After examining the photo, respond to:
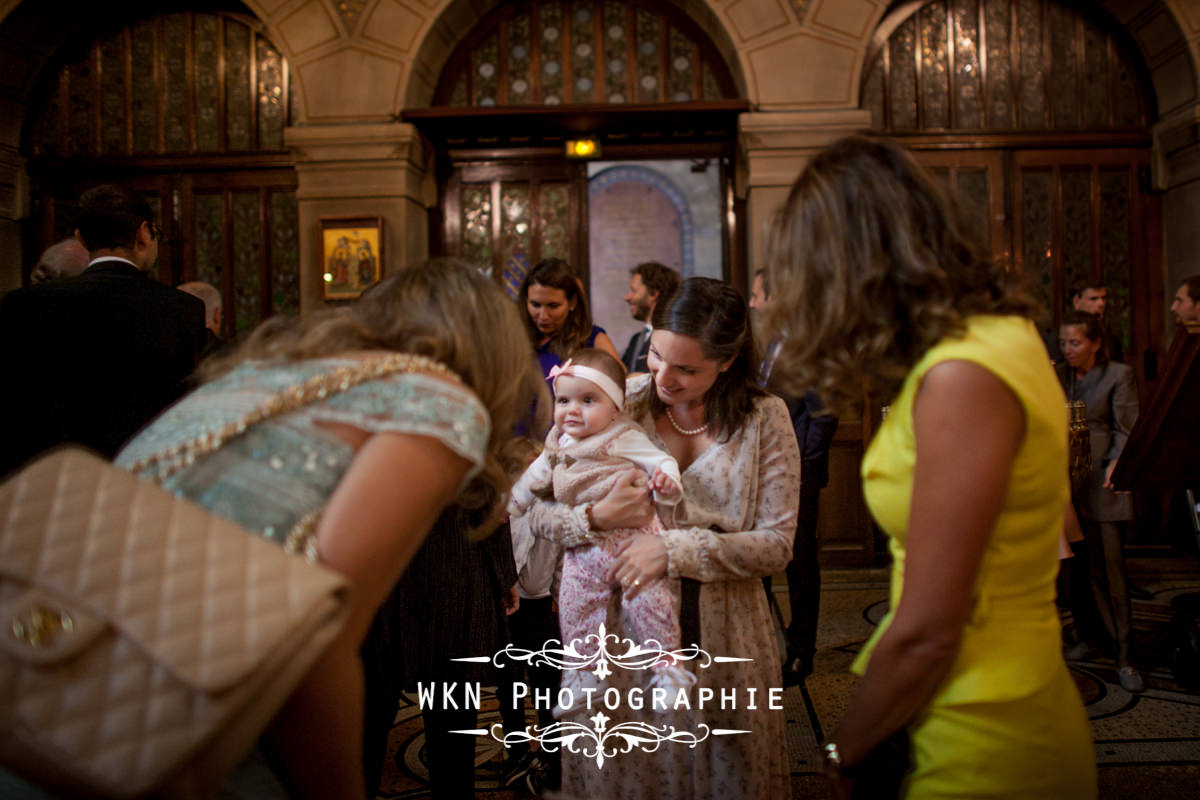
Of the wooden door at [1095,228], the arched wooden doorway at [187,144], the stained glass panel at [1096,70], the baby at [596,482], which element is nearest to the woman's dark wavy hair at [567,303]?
the baby at [596,482]

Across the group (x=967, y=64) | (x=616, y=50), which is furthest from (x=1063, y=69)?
(x=616, y=50)

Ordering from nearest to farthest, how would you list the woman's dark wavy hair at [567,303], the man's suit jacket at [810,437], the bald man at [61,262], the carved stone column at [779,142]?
the bald man at [61,262] < the woman's dark wavy hair at [567,303] < the man's suit jacket at [810,437] < the carved stone column at [779,142]

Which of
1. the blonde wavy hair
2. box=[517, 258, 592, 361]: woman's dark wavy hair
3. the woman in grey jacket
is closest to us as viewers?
the blonde wavy hair

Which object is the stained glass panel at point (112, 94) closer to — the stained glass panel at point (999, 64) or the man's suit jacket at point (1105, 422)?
→ the stained glass panel at point (999, 64)

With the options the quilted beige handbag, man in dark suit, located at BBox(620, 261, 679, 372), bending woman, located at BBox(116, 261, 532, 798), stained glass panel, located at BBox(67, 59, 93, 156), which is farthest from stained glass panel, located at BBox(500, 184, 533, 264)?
the quilted beige handbag

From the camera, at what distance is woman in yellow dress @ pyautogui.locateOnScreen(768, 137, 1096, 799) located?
3.39 ft

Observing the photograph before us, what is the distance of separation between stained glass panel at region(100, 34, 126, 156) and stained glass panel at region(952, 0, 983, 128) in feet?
21.5

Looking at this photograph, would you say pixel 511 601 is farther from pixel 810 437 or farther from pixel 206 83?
pixel 206 83

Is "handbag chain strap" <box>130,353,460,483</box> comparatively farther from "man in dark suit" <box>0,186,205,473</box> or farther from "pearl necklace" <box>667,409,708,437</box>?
"man in dark suit" <box>0,186,205,473</box>

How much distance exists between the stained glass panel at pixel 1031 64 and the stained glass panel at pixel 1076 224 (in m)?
0.49

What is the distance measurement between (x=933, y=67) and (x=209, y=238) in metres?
5.84

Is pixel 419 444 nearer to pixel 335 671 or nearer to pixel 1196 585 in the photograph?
pixel 335 671

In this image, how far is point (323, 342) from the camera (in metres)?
1.13

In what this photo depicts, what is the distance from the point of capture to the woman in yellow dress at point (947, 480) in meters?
1.03
